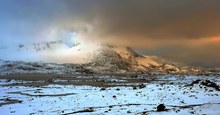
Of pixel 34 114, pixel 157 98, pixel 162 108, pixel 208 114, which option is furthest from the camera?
pixel 157 98

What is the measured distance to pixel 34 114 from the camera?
1323 inches

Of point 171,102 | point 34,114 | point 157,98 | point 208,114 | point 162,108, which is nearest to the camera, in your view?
point 208,114

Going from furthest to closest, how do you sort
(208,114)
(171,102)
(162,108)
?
(171,102)
(162,108)
(208,114)

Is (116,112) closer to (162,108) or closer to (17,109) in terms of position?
(162,108)

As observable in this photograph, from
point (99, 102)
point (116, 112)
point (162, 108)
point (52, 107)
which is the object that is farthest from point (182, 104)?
point (52, 107)

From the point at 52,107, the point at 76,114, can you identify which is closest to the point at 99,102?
the point at 52,107

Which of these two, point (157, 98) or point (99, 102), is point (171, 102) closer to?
point (157, 98)

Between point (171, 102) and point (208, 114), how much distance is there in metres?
8.50

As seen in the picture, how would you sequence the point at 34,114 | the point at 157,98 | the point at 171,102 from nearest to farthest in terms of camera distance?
1. the point at 34,114
2. the point at 171,102
3. the point at 157,98

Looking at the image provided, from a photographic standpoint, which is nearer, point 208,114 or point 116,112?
point 208,114

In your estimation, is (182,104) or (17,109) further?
(17,109)

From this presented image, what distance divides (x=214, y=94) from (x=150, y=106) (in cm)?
1108

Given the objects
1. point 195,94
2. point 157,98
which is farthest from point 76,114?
point 195,94

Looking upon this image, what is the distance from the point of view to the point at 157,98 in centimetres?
4025
